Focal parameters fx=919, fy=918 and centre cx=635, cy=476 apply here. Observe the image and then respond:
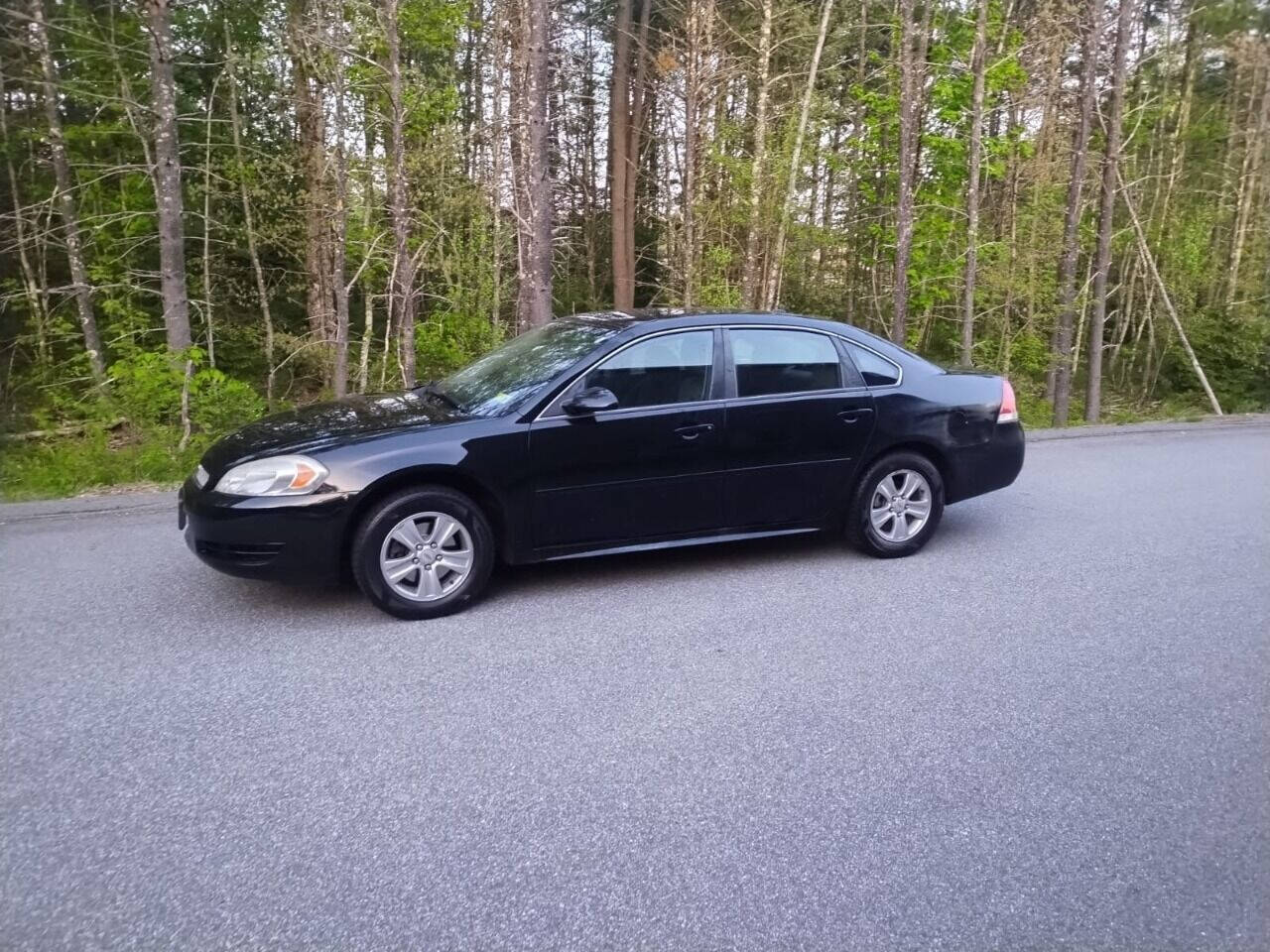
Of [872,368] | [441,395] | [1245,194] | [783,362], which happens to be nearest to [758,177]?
[872,368]

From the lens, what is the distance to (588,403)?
516 cm

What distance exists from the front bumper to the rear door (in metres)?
2.32

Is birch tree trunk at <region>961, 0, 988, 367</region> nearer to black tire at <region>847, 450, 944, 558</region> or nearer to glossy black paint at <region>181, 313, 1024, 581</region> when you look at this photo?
glossy black paint at <region>181, 313, 1024, 581</region>

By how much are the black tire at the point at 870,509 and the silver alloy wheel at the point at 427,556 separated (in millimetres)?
2568

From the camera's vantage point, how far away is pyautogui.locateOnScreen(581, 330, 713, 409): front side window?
17.7ft

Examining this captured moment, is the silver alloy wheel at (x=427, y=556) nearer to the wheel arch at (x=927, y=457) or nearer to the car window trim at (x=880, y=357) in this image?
the wheel arch at (x=927, y=457)

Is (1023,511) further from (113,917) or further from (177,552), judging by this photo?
(113,917)

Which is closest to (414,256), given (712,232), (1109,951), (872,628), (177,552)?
(712,232)

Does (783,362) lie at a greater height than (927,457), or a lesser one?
greater

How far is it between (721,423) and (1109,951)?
139 inches

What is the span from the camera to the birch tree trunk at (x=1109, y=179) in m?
14.4

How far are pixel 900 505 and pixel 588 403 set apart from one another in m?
2.34

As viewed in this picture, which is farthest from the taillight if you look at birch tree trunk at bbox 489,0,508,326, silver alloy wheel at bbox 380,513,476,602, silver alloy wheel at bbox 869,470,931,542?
birch tree trunk at bbox 489,0,508,326

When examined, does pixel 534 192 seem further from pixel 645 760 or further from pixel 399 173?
pixel 645 760
